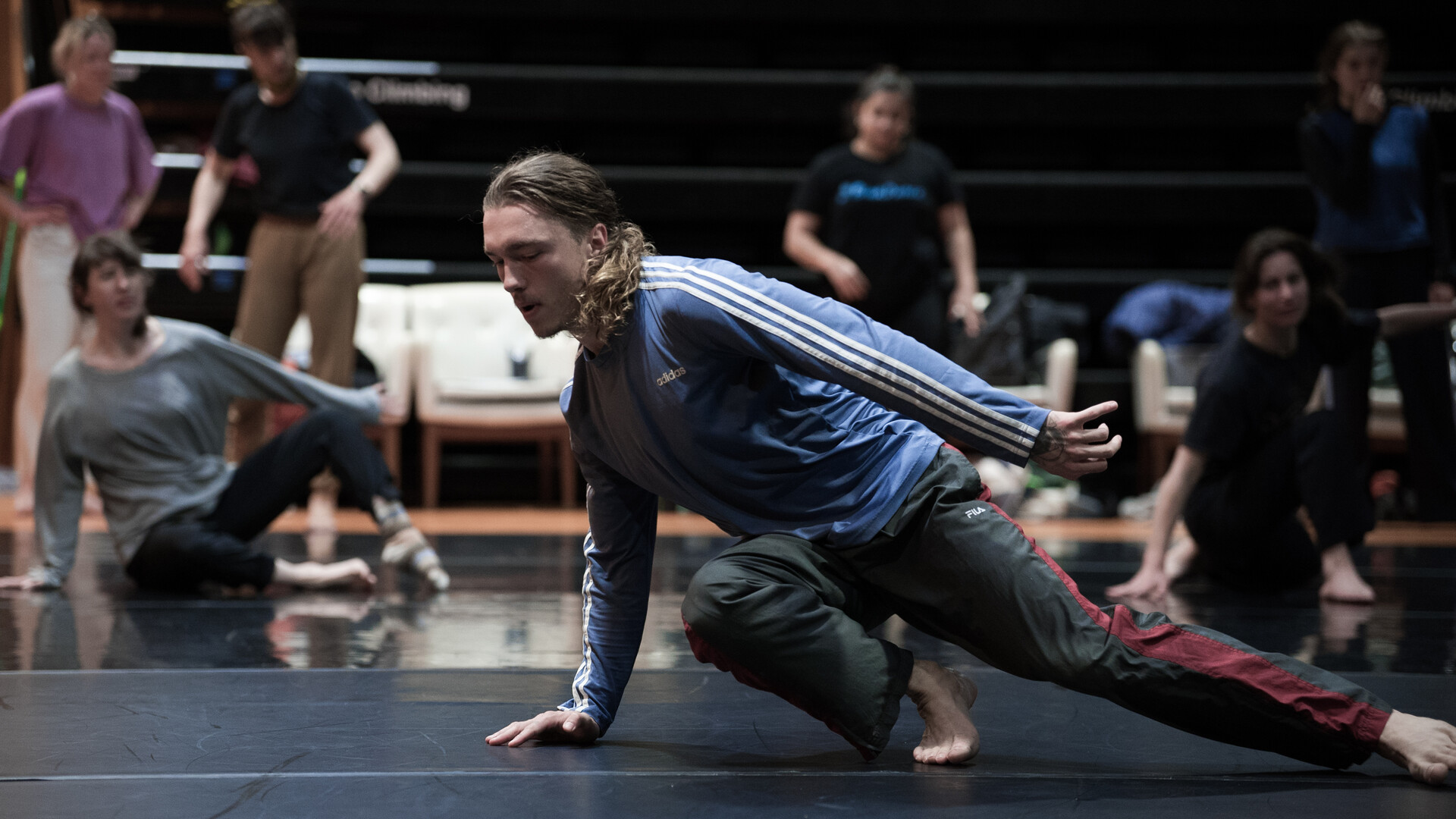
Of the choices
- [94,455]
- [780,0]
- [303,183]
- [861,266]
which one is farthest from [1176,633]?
[780,0]

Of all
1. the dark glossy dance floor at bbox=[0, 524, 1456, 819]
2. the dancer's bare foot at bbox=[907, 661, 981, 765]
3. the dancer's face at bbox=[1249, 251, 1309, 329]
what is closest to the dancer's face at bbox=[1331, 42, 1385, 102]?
the dancer's face at bbox=[1249, 251, 1309, 329]

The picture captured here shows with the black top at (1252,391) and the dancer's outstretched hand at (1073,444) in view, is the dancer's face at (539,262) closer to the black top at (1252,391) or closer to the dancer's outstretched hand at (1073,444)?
the dancer's outstretched hand at (1073,444)

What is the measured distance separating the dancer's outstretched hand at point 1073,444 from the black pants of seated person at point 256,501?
196 cm

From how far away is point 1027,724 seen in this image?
1783 mm

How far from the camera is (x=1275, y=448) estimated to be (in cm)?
293

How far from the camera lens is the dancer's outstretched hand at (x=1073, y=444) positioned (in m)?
1.34

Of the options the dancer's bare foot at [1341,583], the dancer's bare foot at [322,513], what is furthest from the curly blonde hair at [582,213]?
the dancer's bare foot at [322,513]

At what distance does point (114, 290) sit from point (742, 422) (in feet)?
6.01

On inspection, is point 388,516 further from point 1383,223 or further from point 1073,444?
point 1383,223

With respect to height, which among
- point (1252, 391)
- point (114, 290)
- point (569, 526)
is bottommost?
point (569, 526)

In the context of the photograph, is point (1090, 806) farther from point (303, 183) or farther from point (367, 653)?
point (303, 183)

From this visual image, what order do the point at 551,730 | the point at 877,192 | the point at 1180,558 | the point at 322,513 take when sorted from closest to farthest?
the point at 551,730, the point at 1180,558, the point at 877,192, the point at 322,513

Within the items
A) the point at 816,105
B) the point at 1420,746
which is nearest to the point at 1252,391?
the point at 1420,746

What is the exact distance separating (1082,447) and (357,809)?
31.8 inches
